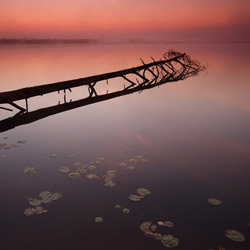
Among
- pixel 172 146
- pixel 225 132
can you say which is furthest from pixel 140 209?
pixel 225 132

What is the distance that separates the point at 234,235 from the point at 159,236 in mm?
1460

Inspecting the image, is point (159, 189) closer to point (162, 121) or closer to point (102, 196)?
point (102, 196)

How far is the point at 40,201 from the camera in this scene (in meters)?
6.01

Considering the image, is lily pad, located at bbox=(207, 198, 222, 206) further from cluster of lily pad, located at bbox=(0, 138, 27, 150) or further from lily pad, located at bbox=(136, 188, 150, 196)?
cluster of lily pad, located at bbox=(0, 138, 27, 150)

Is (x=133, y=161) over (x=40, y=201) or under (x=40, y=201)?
over

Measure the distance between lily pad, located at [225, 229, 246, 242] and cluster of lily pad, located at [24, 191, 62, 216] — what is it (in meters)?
3.77

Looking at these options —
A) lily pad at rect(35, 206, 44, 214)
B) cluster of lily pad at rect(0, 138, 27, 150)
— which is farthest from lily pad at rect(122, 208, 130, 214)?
cluster of lily pad at rect(0, 138, 27, 150)

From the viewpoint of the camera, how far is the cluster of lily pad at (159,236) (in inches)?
186

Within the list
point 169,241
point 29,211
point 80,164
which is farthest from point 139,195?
point 29,211

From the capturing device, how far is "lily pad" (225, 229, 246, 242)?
4.82 meters

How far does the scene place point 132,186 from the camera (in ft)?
22.1

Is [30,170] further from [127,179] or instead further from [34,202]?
[127,179]

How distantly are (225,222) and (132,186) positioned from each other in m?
2.40

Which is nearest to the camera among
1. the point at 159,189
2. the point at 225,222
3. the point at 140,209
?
the point at 225,222
